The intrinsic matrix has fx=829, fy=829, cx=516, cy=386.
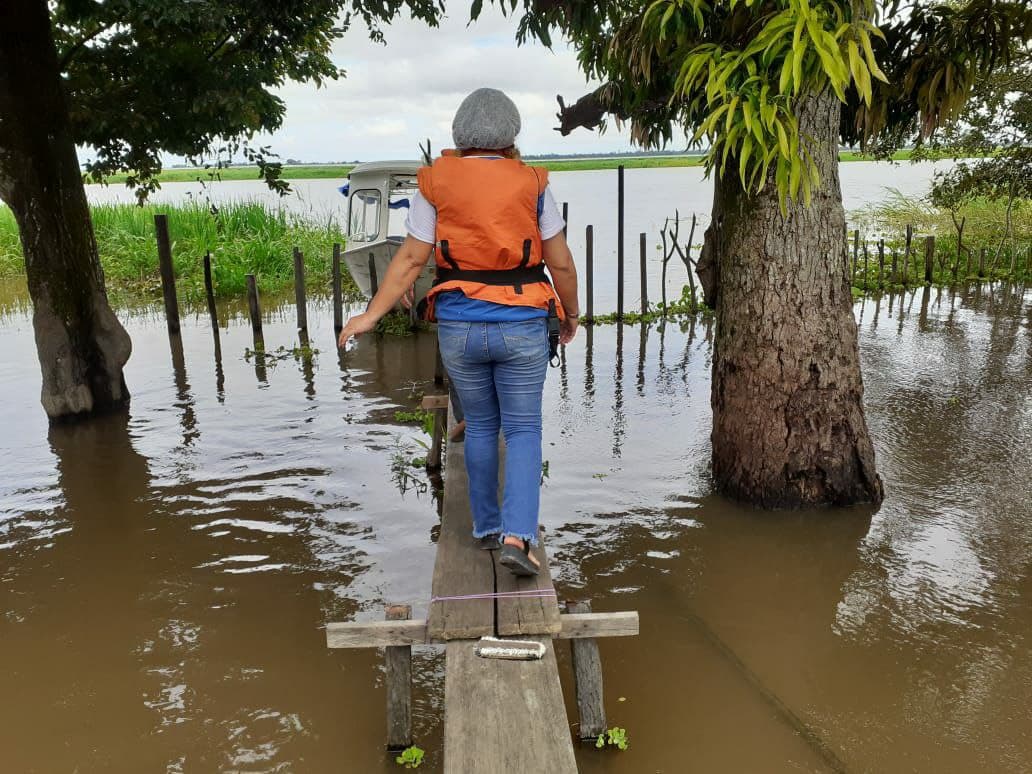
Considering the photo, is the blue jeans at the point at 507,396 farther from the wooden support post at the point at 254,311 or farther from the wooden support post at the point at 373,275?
the wooden support post at the point at 373,275

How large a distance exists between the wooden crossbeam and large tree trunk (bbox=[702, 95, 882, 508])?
8.26 ft

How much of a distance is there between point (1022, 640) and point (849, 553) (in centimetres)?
103

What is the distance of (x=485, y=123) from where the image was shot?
10.4ft

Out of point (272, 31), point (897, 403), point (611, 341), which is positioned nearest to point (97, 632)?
point (272, 31)

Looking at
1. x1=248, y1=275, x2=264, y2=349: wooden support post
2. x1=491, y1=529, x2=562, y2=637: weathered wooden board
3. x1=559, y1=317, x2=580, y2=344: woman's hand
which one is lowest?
x1=491, y1=529, x2=562, y2=637: weathered wooden board

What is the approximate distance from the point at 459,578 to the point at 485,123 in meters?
1.78

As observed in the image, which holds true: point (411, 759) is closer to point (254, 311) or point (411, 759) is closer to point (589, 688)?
point (589, 688)

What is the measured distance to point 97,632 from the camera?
13.1 ft

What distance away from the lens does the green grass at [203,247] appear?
15.7 m

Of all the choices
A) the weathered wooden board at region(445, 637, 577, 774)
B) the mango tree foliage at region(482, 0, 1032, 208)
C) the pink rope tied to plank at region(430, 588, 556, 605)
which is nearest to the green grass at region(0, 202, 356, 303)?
the mango tree foliage at region(482, 0, 1032, 208)

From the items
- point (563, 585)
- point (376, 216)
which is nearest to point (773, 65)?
point (563, 585)

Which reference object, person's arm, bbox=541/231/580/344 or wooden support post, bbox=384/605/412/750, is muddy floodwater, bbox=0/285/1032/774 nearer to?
wooden support post, bbox=384/605/412/750

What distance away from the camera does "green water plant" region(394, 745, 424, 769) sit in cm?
302

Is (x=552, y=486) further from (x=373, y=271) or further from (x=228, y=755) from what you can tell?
(x=373, y=271)
